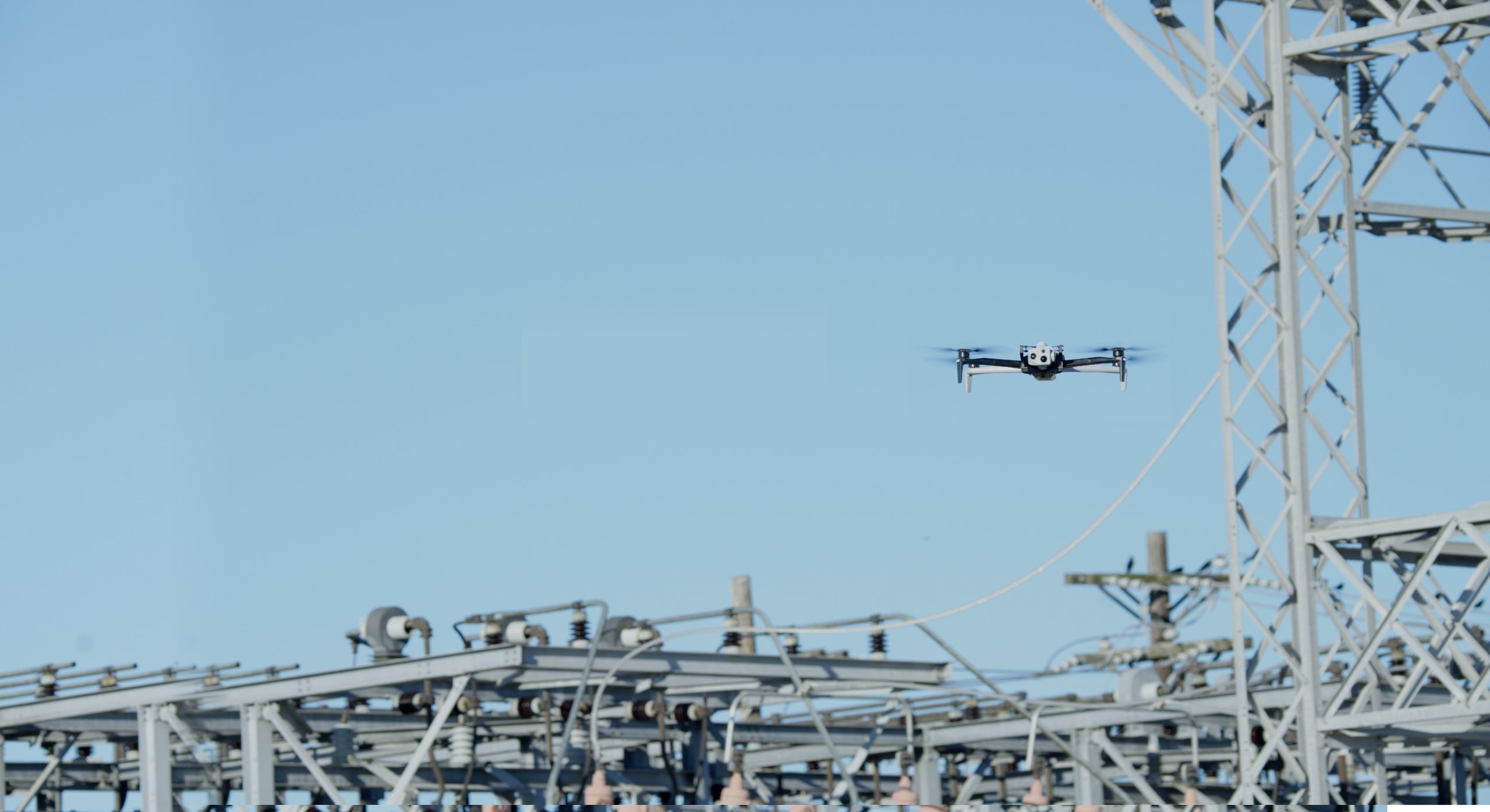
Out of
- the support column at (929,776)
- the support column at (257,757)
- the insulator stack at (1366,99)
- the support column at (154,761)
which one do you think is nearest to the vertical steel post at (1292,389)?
the insulator stack at (1366,99)

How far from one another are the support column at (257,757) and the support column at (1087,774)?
10.8 m

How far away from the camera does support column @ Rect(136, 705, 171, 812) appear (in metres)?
24.9

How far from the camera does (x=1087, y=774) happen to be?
29.8 metres

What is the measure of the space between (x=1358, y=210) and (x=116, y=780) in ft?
65.8

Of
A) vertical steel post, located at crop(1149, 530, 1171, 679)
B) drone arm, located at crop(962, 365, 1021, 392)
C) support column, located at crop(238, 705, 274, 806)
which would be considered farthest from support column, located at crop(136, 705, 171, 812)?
vertical steel post, located at crop(1149, 530, 1171, 679)

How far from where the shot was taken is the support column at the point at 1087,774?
95.8 ft

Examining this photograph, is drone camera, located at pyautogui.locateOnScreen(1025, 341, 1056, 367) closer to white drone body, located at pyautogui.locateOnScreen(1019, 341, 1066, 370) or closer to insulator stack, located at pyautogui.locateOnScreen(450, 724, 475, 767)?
white drone body, located at pyautogui.locateOnScreen(1019, 341, 1066, 370)

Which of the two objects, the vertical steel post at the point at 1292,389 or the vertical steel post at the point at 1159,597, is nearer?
the vertical steel post at the point at 1292,389

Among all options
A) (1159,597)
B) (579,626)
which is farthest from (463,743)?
(1159,597)

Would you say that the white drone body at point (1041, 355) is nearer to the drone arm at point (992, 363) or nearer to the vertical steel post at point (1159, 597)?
the drone arm at point (992, 363)

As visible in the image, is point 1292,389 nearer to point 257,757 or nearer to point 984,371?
point 984,371

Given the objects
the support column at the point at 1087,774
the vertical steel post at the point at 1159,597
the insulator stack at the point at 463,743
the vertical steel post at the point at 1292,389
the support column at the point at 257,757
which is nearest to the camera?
the vertical steel post at the point at 1292,389

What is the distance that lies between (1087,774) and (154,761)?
12.4 m

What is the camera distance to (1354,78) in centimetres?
2453
